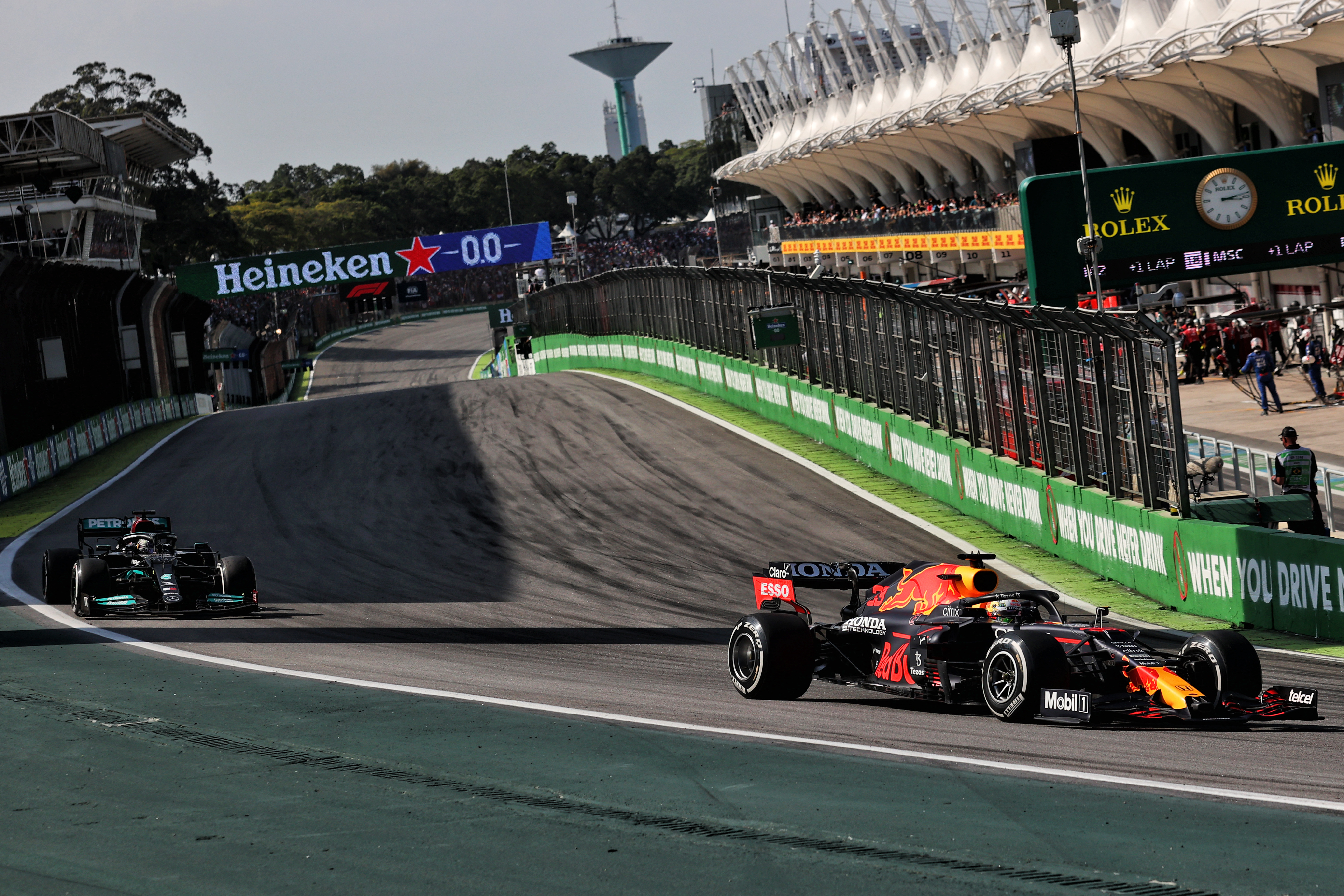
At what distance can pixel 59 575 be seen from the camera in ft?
54.7

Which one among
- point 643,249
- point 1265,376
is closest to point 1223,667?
point 1265,376

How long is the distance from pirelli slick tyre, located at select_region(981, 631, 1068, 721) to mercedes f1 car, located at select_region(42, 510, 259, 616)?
9610mm

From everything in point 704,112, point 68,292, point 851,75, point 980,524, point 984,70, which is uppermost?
point 704,112

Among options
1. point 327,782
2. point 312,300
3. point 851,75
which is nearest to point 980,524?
point 327,782

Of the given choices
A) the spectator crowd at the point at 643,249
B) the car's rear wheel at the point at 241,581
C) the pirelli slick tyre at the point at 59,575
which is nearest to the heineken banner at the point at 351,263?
the pirelli slick tyre at the point at 59,575

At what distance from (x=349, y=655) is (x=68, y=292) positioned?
101ft

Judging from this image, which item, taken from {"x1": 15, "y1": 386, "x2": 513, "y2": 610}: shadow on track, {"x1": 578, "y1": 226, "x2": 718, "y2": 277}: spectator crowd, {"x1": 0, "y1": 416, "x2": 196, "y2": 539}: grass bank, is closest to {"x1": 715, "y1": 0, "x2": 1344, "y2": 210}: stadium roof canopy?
{"x1": 15, "y1": 386, "x2": 513, "y2": 610}: shadow on track

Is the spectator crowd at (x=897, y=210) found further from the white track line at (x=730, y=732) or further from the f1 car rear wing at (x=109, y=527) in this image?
the white track line at (x=730, y=732)

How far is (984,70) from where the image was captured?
189ft

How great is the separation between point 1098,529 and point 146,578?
11.3 metres

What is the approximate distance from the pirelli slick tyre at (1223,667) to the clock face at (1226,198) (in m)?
11.5

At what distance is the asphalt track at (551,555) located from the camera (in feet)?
29.3

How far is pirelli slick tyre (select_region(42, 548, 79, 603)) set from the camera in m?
16.7

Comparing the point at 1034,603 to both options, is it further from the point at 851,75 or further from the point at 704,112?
the point at 704,112
